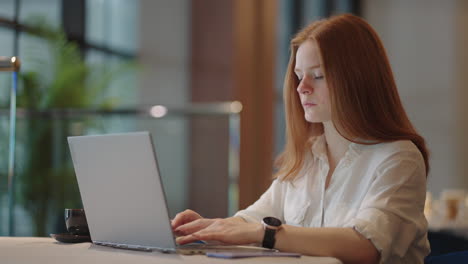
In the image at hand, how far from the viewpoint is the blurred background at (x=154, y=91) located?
4711 millimetres

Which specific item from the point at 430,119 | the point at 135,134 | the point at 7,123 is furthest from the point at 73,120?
the point at 430,119

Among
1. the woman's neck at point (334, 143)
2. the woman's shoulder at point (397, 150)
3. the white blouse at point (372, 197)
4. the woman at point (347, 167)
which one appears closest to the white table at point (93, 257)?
the woman at point (347, 167)

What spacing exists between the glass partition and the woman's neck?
2.32 meters

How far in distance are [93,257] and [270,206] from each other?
2.93 ft

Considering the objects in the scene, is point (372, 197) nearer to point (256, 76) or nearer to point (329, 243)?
point (329, 243)

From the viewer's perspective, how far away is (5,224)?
4852 mm

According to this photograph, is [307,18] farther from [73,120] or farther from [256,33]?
[73,120]

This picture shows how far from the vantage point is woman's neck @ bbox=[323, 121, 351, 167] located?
222 cm

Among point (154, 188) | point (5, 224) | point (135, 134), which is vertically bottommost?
point (5, 224)

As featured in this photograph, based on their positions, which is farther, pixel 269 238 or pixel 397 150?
pixel 397 150

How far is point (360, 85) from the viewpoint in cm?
208

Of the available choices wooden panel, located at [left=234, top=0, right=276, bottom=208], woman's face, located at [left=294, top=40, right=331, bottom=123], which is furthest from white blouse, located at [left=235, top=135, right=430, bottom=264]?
wooden panel, located at [left=234, top=0, right=276, bottom=208]

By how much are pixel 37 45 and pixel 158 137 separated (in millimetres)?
1525

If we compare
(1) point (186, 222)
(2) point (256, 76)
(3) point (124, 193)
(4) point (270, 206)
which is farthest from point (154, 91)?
(3) point (124, 193)
